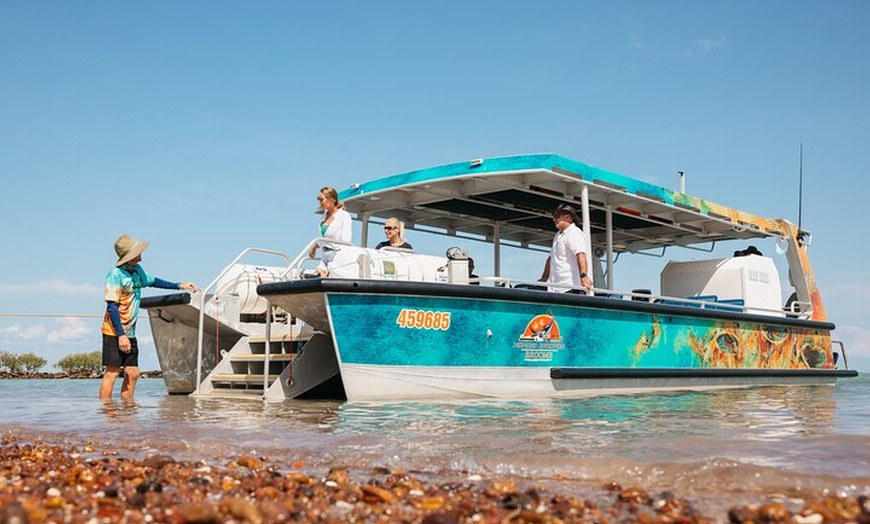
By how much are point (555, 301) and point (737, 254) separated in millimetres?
5118

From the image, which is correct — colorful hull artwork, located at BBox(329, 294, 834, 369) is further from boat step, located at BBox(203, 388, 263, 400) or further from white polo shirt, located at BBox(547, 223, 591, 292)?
boat step, located at BBox(203, 388, 263, 400)

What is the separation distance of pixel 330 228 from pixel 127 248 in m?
1.84

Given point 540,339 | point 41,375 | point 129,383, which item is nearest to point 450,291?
point 540,339

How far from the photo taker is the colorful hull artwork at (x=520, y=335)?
268 inches

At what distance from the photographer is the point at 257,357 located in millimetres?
8109

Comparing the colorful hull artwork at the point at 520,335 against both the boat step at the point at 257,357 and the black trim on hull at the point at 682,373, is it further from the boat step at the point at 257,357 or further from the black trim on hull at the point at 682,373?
the boat step at the point at 257,357

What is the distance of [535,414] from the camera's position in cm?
594

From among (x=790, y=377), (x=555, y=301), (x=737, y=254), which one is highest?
(x=737, y=254)

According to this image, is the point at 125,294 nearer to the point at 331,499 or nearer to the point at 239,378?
the point at 239,378

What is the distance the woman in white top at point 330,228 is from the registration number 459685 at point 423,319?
0.93 meters

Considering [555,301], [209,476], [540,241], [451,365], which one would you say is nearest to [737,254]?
[540,241]

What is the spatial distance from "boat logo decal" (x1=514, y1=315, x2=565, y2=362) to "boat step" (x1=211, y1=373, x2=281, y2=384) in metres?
2.42

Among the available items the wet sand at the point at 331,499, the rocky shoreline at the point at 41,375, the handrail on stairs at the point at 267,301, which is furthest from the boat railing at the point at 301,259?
the rocky shoreline at the point at 41,375

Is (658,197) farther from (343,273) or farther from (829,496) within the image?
(829,496)
